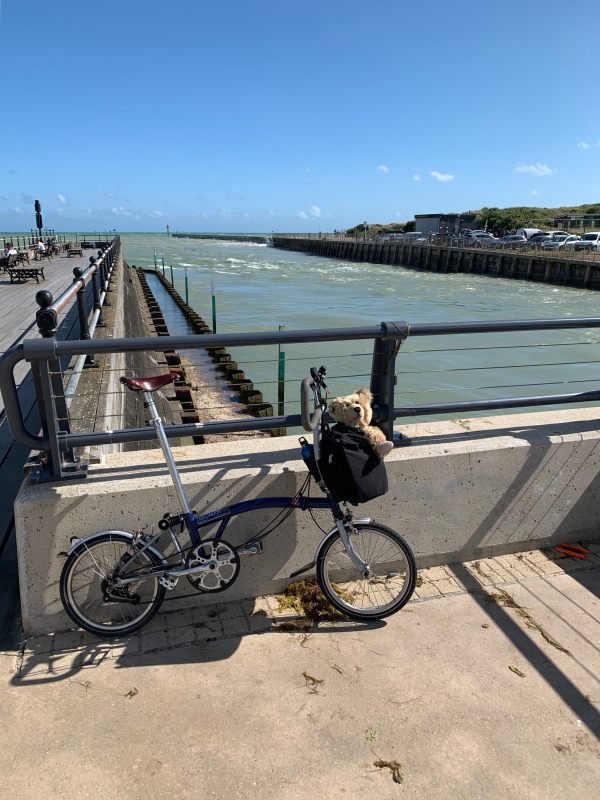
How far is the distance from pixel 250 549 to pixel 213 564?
236mm

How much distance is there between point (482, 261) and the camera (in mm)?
61844

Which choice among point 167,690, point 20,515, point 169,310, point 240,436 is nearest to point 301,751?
point 167,690

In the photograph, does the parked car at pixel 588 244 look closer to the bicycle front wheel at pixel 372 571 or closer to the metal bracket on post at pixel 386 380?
the metal bracket on post at pixel 386 380

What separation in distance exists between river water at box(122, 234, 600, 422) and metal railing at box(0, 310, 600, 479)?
0.52 feet

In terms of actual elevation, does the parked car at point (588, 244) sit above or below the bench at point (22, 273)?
above

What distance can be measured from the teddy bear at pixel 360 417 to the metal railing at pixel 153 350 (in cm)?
38

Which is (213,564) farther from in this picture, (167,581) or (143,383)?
(143,383)

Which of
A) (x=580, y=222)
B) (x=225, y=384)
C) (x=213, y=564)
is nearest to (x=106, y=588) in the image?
(x=213, y=564)

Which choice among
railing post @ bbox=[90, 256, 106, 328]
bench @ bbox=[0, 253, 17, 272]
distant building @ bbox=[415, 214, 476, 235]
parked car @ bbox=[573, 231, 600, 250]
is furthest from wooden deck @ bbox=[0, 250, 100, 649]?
distant building @ bbox=[415, 214, 476, 235]

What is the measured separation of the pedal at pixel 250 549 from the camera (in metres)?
3.21

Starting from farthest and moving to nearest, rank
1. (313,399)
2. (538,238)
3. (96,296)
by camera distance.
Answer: (538,238) → (96,296) → (313,399)

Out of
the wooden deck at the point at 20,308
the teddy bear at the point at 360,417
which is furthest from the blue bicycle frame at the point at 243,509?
the wooden deck at the point at 20,308

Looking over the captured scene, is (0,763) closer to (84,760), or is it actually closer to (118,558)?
(84,760)

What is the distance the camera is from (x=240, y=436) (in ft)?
34.1
